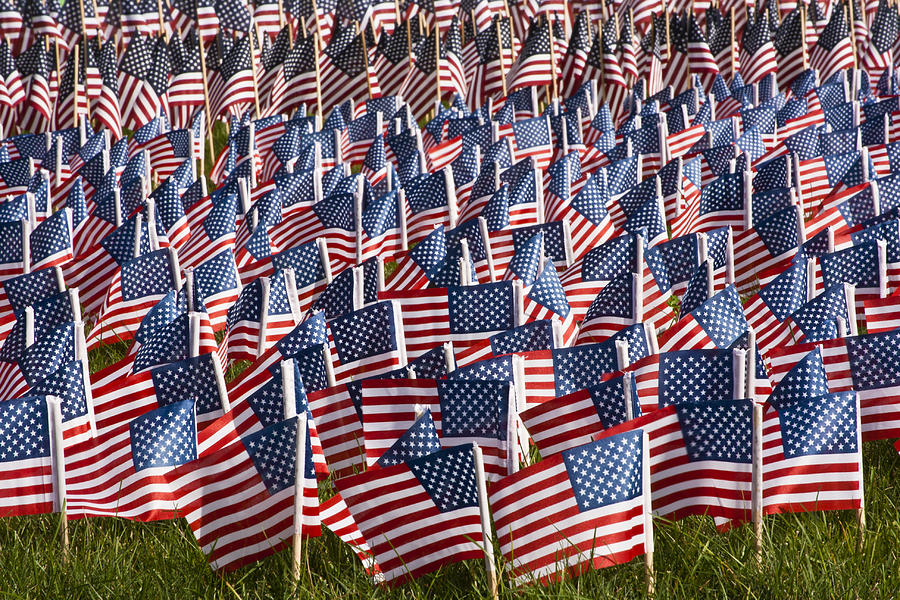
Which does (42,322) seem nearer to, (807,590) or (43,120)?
(807,590)

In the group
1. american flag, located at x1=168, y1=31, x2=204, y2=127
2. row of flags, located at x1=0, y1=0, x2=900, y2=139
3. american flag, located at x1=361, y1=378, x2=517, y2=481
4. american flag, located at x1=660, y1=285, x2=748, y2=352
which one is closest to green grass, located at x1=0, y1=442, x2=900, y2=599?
american flag, located at x1=361, y1=378, x2=517, y2=481

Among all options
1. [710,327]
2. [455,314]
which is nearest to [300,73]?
[455,314]

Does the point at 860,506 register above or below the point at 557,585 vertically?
above

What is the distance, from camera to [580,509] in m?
5.53

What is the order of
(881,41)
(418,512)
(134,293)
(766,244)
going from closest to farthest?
(418,512), (134,293), (766,244), (881,41)

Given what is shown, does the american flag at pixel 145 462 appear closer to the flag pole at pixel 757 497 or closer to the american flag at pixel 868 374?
the flag pole at pixel 757 497

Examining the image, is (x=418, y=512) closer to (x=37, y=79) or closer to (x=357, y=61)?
(x=357, y=61)

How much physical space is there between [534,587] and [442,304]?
3.25m

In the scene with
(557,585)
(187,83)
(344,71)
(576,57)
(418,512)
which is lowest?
(557,585)

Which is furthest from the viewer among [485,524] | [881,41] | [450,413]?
[881,41]

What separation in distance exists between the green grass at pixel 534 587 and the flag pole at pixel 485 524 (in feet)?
0.33

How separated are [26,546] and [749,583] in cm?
373

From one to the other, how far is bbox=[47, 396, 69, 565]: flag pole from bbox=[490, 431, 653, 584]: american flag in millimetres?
2275

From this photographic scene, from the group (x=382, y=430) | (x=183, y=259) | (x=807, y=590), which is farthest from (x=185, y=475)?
(x=183, y=259)
